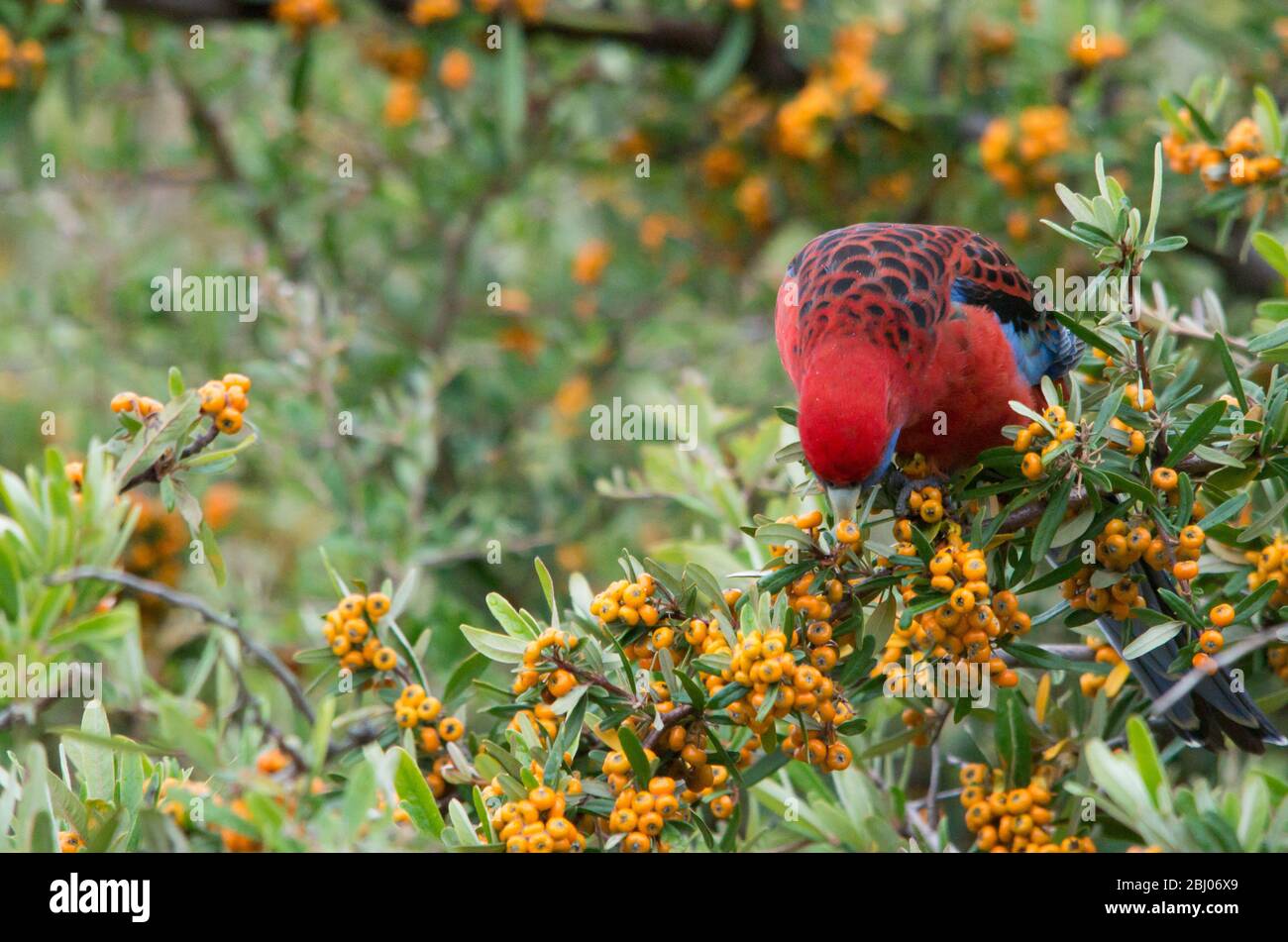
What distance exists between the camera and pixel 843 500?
6.47 feet

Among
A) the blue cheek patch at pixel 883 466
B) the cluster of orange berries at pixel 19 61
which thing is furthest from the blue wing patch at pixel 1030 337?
the cluster of orange berries at pixel 19 61

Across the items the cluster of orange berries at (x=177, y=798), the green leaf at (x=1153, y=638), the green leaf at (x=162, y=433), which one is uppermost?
the green leaf at (x=162, y=433)

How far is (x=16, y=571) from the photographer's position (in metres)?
1.46

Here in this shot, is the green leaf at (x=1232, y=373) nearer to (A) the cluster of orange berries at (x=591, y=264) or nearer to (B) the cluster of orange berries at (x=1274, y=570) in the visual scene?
(B) the cluster of orange berries at (x=1274, y=570)

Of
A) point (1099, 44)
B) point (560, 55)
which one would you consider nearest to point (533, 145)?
point (560, 55)

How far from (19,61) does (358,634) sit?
7.55 feet

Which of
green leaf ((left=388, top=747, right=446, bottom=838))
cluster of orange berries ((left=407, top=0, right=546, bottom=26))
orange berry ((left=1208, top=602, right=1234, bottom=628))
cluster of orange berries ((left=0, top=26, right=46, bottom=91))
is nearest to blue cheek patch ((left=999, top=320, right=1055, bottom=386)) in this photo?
orange berry ((left=1208, top=602, right=1234, bottom=628))

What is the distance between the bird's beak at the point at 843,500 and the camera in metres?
1.95

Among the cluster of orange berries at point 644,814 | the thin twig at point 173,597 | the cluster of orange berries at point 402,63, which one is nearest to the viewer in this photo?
the thin twig at point 173,597

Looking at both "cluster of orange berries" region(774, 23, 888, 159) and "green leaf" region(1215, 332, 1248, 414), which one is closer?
"green leaf" region(1215, 332, 1248, 414)

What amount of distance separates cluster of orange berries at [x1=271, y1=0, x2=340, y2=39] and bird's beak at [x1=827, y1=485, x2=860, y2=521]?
245cm

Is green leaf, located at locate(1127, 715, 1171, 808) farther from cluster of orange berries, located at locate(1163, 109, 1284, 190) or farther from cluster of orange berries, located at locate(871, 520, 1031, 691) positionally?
cluster of orange berries, located at locate(1163, 109, 1284, 190)

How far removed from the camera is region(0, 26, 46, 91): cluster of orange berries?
3.31 m

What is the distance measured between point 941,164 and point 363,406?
1.88 meters
